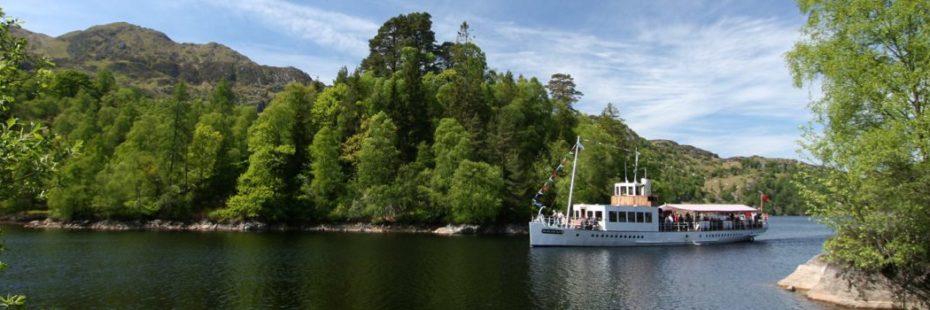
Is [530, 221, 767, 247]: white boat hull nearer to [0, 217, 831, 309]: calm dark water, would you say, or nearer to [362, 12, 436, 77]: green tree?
[0, 217, 831, 309]: calm dark water

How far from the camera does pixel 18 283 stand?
31734 millimetres

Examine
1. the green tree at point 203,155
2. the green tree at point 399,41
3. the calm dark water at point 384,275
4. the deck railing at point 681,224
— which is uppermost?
the green tree at point 399,41

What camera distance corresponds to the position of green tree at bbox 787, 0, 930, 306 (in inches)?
814

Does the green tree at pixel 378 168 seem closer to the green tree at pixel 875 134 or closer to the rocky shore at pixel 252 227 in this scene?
the rocky shore at pixel 252 227

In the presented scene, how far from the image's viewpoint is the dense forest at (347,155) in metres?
77.6

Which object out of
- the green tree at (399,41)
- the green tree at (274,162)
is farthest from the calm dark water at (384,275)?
the green tree at (399,41)

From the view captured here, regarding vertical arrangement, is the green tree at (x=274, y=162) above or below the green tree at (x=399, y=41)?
below

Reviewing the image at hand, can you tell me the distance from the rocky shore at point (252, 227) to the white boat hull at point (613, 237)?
63.9 feet

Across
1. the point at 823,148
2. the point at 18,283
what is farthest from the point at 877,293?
the point at 18,283

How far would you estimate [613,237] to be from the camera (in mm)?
58562

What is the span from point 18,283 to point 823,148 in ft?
141


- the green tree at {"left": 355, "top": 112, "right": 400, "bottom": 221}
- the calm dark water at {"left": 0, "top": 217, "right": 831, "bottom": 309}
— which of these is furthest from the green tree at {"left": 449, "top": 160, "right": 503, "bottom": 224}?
the calm dark water at {"left": 0, "top": 217, "right": 831, "bottom": 309}

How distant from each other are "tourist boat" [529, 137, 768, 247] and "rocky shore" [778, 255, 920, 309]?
26.4 meters

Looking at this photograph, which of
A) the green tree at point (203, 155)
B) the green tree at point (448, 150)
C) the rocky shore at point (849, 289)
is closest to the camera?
the rocky shore at point (849, 289)
